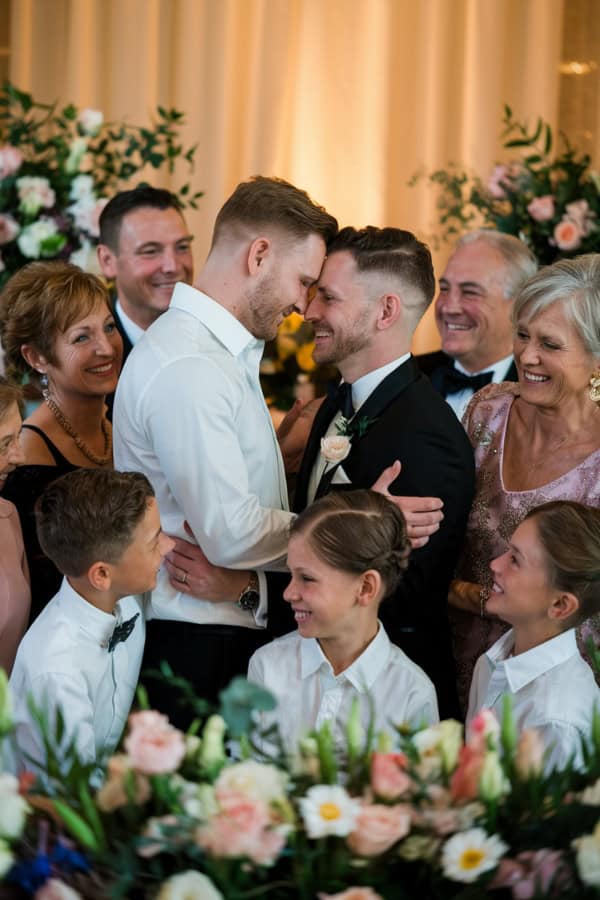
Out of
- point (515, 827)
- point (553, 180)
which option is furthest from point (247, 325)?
point (553, 180)

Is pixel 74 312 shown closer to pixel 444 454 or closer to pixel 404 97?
pixel 444 454

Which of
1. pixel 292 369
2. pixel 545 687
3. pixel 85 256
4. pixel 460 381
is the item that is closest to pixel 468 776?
pixel 545 687

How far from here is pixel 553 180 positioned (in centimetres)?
481

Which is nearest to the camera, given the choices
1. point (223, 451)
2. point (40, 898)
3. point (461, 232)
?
point (40, 898)

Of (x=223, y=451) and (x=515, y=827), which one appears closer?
(x=515, y=827)

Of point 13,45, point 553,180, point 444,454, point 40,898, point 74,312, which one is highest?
point 13,45

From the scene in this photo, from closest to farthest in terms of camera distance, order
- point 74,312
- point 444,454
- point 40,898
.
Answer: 1. point 40,898
2. point 444,454
3. point 74,312

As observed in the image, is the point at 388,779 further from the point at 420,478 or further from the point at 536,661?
the point at 420,478

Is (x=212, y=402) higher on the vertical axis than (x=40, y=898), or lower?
higher

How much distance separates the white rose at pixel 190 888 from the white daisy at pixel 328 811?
131mm

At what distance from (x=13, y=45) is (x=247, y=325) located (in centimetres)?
396

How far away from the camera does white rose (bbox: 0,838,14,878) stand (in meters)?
1.48

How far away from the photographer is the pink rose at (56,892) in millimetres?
1475

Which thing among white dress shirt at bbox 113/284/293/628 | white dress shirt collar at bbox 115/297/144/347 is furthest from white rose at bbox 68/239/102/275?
white dress shirt at bbox 113/284/293/628
